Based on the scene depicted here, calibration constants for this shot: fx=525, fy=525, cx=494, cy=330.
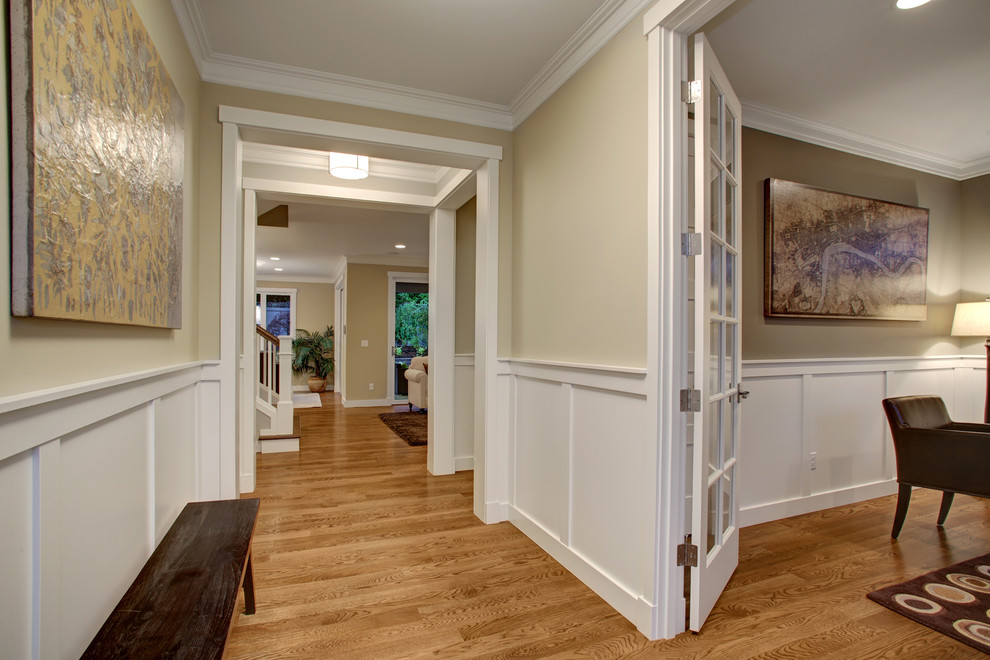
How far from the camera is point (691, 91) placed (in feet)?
6.31

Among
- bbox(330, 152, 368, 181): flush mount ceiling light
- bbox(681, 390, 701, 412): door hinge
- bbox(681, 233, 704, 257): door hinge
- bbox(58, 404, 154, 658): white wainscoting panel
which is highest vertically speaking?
bbox(330, 152, 368, 181): flush mount ceiling light

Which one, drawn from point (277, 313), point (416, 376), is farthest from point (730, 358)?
point (277, 313)

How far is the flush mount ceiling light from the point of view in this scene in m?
3.59

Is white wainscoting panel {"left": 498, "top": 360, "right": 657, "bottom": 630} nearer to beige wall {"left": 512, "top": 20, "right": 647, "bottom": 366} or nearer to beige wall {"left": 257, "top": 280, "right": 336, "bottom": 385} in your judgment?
beige wall {"left": 512, "top": 20, "right": 647, "bottom": 366}

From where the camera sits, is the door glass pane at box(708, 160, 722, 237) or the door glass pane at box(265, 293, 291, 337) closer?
the door glass pane at box(708, 160, 722, 237)

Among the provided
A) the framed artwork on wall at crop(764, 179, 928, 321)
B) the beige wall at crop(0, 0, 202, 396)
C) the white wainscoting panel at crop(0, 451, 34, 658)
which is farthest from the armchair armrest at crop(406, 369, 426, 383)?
the white wainscoting panel at crop(0, 451, 34, 658)

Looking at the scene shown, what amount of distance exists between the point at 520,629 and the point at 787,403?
7.02 feet

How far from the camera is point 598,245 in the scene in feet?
7.52

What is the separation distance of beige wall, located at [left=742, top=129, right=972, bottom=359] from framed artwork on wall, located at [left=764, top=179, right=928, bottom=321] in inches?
2.9

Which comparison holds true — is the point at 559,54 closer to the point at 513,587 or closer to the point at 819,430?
the point at 513,587

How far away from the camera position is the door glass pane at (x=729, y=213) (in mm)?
2219

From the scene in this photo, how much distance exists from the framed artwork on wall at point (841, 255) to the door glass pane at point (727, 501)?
1.28 meters

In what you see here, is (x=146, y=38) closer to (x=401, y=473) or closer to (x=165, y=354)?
(x=165, y=354)

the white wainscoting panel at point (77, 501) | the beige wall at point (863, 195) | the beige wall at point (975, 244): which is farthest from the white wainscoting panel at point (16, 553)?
the beige wall at point (975, 244)
